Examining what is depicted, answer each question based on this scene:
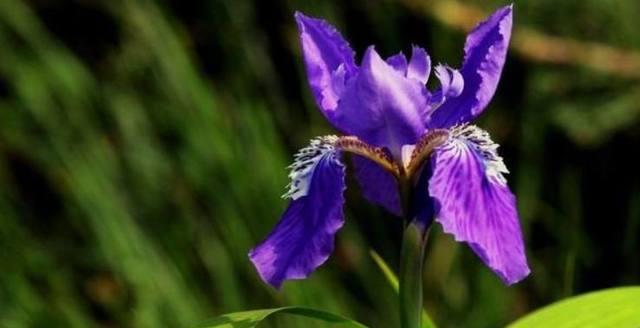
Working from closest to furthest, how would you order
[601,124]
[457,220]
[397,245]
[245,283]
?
[457,220], [245,283], [397,245], [601,124]

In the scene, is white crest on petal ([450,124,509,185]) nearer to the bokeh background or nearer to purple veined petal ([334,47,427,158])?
purple veined petal ([334,47,427,158])

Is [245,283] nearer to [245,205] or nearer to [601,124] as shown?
[245,205]

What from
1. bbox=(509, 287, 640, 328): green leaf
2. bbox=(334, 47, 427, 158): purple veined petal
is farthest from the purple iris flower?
bbox=(509, 287, 640, 328): green leaf

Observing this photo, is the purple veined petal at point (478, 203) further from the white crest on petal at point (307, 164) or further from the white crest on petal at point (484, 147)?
the white crest on petal at point (307, 164)

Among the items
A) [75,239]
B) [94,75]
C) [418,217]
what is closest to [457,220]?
[418,217]

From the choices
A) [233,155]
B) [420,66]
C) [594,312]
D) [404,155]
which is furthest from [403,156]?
[233,155]

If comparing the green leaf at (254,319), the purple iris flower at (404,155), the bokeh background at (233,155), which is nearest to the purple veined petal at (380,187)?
the purple iris flower at (404,155)

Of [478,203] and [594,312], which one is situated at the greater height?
[478,203]

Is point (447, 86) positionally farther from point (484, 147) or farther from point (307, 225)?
point (307, 225)
